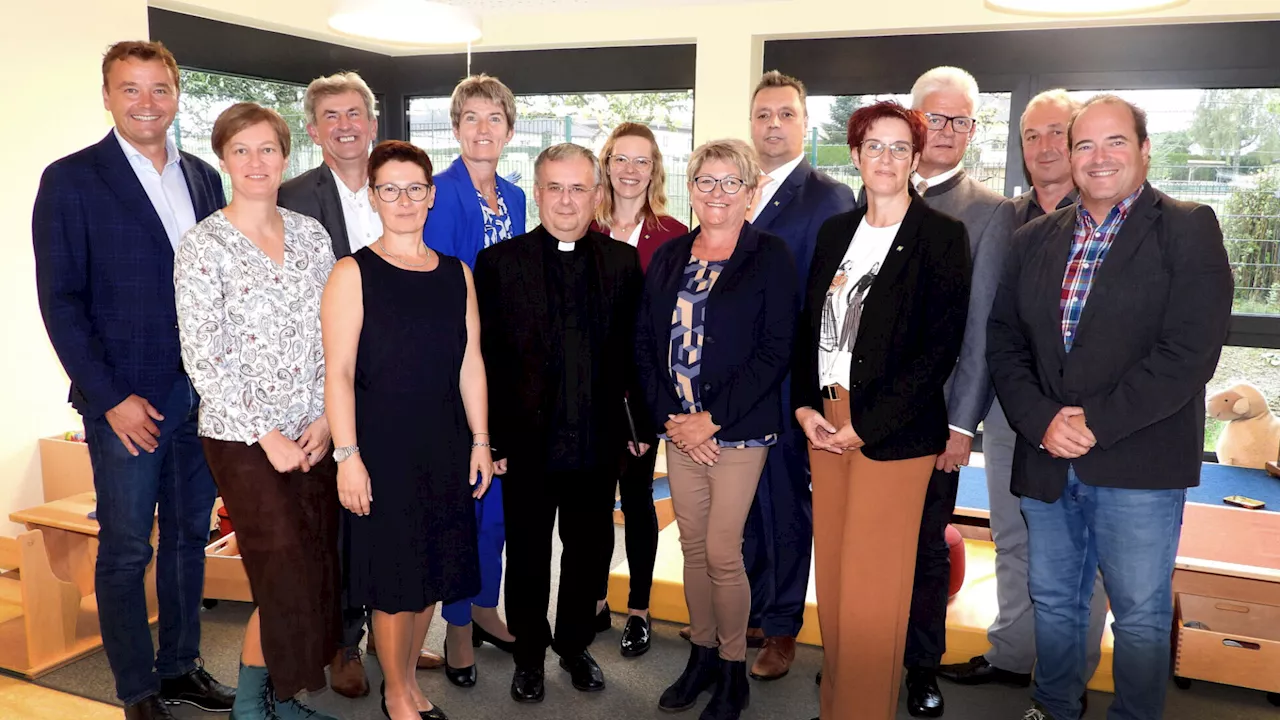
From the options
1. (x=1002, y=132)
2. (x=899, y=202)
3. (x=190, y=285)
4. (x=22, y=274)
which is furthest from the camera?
(x=1002, y=132)

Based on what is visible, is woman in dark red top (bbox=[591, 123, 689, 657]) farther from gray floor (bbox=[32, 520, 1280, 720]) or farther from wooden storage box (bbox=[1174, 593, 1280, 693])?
wooden storage box (bbox=[1174, 593, 1280, 693])

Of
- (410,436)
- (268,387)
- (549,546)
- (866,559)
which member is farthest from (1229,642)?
(268,387)

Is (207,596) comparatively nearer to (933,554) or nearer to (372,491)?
(372,491)

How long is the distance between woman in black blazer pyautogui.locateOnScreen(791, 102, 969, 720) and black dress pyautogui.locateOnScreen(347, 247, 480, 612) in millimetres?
991

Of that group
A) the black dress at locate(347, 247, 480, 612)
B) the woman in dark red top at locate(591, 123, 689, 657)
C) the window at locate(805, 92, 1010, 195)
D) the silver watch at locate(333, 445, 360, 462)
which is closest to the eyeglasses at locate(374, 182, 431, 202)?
the black dress at locate(347, 247, 480, 612)

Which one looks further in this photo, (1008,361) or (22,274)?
(22,274)

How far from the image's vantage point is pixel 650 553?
3.34 meters

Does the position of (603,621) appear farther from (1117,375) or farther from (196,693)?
(1117,375)

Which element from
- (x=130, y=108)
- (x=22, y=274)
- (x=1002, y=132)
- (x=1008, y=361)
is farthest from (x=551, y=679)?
(x=1002, y=132)

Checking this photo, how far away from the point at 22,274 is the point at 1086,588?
456cm

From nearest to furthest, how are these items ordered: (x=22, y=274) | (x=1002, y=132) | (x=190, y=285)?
(x=190, y=285), (x=22, y=274), (x=1002, y=132)

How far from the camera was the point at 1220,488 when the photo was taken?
4.38 meters

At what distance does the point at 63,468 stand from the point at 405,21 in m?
2.72

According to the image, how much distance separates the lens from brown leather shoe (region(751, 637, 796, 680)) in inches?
123
